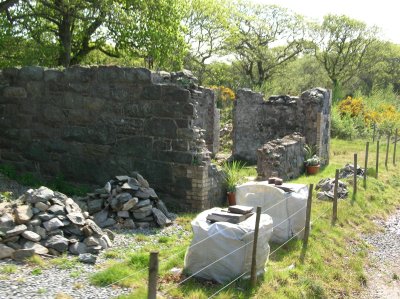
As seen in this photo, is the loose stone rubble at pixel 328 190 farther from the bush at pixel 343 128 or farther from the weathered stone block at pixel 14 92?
the bush at pixel 343 128

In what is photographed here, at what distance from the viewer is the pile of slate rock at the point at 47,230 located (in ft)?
20.4

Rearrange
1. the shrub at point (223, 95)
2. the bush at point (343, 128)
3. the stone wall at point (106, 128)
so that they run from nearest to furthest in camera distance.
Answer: the stone wall at point (106, 128) → the bush at point (343, 128) → the shrub at point (223, 95)

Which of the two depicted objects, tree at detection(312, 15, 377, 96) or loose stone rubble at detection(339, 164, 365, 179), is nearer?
loose stone rubble at detection(339, 164, 365, 179)

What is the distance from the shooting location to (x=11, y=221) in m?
6.45

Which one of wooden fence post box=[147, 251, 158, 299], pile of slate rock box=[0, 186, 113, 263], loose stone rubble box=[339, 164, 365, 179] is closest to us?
wooden fence post box=[147, 251, 158, 299]

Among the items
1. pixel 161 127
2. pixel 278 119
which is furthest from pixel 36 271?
pixel 278 119

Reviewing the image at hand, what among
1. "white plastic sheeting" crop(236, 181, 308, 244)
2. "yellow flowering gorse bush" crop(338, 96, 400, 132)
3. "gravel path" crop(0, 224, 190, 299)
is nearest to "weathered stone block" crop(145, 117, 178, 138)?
"white plastic sheeting" crop(236, 181, 308, 244)

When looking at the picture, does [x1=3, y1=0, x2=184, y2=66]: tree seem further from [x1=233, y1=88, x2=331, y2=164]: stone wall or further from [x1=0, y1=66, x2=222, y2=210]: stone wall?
[x1=0, y1=66, x2=222, y2=210]: stone wall

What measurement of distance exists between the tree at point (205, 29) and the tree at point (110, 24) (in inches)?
527

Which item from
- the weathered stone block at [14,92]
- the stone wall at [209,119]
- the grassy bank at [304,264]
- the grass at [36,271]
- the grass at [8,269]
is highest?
the weathered stone block at [14,92]

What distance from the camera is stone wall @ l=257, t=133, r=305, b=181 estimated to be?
12.5 m

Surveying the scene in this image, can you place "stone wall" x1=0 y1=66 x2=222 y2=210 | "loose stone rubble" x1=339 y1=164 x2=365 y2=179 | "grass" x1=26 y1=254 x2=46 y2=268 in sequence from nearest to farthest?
"grass" x1=26 y1=254 x2=46 y2=268 < "stone wall" x1=0 y1=66 x2=222 y2=210 < "loose stone rubble" x1=339 y1=164 x2=365 y2=179

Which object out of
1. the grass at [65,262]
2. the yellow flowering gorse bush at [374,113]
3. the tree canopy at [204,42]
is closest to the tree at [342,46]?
the tree canopy at [204,42]

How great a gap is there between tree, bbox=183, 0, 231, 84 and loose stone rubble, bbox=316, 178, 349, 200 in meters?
25.0
